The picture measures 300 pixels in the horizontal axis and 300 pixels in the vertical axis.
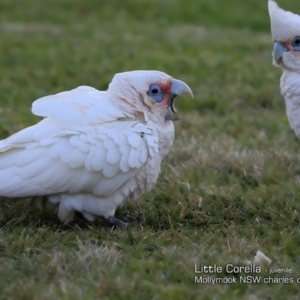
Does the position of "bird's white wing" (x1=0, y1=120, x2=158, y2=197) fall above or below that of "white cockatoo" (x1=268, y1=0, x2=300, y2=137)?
below

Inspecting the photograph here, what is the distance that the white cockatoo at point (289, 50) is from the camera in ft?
14.5

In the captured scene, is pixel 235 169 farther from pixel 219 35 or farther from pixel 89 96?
pixel 219 35

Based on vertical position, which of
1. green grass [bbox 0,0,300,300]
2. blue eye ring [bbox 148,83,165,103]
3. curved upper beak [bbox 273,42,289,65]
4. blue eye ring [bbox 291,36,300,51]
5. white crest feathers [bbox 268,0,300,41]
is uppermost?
white crest feathers [bbox 268,0,300,41]

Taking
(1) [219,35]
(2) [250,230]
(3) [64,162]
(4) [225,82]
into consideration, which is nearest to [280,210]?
(2) [250,230]

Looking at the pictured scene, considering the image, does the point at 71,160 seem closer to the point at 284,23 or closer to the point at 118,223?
the point at 118,223

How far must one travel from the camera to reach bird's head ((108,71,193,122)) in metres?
4.01

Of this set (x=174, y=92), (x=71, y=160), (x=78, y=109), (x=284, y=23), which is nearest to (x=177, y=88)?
(x=174, y=92)

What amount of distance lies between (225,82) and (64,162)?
4.34 meters

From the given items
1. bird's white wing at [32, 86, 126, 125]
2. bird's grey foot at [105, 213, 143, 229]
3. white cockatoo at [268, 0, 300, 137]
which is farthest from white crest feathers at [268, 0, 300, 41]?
bird's grey foot at [105, 213, 143, 229]

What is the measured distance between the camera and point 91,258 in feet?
11.2

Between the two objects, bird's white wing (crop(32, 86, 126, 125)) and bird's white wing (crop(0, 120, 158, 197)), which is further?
bird's white wing (crop(32, 86, 126, 125))

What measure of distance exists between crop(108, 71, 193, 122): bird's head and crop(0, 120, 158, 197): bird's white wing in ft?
0.84

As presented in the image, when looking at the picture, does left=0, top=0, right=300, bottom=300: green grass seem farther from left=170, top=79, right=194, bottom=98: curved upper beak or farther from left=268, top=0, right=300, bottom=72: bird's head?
left=268, top=0, right=300, bottom=72: bird's head

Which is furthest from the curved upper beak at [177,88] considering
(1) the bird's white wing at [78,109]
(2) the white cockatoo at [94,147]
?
(1) the bird's white wing at [78,109]
